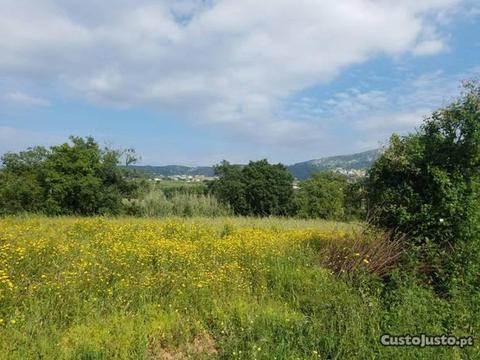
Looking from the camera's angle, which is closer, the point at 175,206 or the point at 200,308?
the point at 200,308

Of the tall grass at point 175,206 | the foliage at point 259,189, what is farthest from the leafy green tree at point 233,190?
the tall grass at point 175,206

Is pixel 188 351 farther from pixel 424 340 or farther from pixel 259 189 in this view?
pixel 259 189

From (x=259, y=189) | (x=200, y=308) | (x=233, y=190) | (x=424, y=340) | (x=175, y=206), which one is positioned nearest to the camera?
(x=424, y=340)

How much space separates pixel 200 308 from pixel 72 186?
73.3 ft

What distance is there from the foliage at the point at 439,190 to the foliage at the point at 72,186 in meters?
21.6

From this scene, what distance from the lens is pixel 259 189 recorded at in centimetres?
4806

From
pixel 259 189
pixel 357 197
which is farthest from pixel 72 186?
pixel 259 189

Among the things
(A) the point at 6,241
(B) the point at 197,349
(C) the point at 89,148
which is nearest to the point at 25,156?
(C) the point at 89,148

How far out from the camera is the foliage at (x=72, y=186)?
2611 centimetres

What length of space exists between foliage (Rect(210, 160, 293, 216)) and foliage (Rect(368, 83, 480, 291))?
125 feet

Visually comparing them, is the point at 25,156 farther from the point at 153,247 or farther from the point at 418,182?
the point at 418,182

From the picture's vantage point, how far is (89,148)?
28094 mm

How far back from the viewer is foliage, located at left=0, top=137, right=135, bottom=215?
2611 cm

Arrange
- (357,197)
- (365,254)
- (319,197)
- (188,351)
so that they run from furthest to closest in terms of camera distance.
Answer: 1. (319,197)
2. (357,197)
3. (365,254)
4. (188,351)
